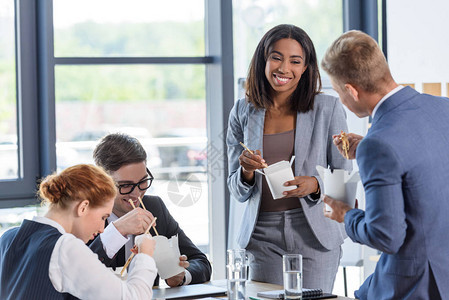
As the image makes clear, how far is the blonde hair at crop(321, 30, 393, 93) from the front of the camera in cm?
180

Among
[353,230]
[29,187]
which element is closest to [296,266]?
[353,230]

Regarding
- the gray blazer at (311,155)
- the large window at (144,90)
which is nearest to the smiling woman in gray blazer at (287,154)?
the gray blazer at (311,155)

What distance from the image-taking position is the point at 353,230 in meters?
1.83

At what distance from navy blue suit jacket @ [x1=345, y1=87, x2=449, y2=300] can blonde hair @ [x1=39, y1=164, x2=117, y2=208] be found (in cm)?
77

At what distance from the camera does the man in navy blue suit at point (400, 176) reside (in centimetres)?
169

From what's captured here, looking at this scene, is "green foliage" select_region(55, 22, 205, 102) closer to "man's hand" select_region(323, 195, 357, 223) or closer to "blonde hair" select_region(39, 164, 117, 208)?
"blonde hair" select_region(39, 164, 117, 208)

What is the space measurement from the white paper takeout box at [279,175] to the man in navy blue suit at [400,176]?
28.0 inches

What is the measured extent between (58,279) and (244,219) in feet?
3.88

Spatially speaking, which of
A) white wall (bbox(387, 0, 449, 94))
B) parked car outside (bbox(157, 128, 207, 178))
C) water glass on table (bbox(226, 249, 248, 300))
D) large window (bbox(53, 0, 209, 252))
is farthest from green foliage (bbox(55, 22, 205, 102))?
water glass on table (bbox(226, 249, 248, 300))

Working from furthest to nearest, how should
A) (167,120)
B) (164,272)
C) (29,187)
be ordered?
1. (167,120)
2. (29,187)
3. (164,272)

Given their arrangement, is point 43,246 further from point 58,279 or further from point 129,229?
point 129,229

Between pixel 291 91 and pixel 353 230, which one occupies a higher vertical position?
pixel 291 91

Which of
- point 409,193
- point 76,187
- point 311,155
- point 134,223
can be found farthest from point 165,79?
point 409,193

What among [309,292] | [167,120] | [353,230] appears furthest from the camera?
[167,120]
